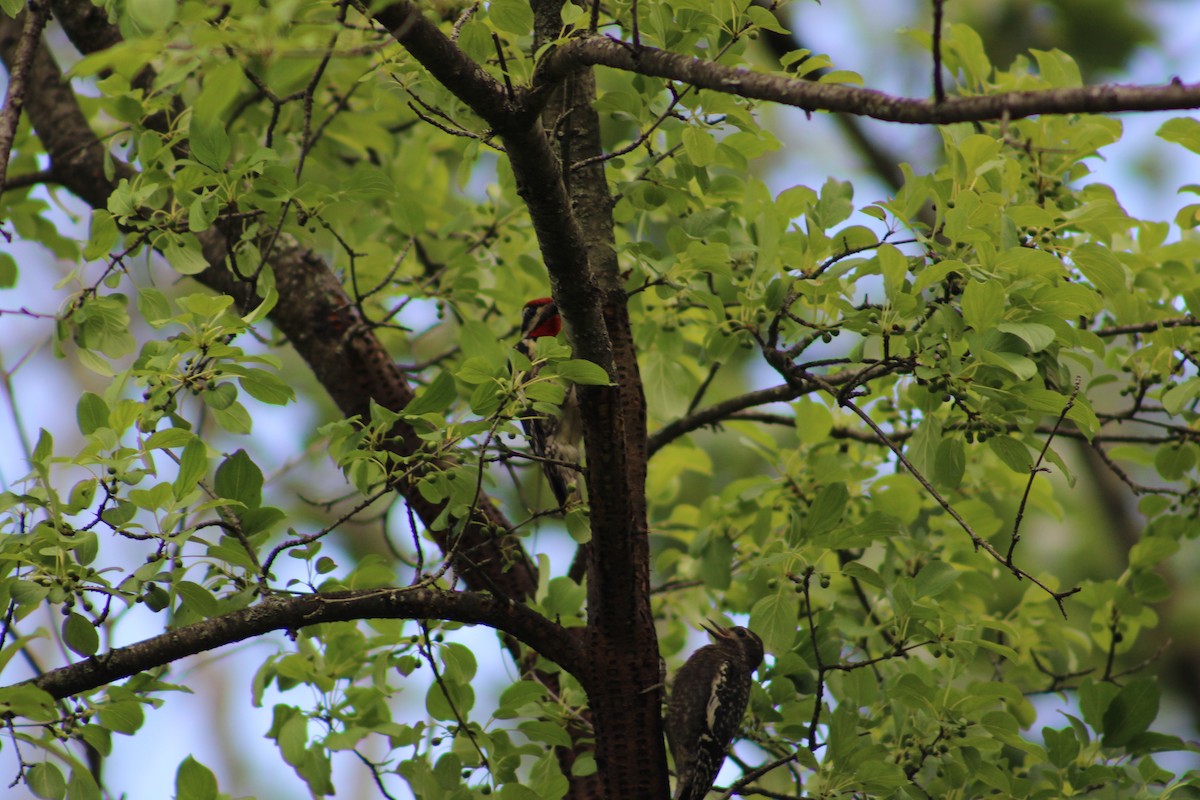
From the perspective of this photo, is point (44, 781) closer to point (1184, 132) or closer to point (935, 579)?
point (935, 579)

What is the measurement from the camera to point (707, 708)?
13.4 feet

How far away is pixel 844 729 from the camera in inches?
121

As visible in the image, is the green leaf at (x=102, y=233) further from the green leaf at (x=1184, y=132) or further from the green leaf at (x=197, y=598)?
the green leaf at (x=1184, y=132)

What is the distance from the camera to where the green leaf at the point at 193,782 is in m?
2.79

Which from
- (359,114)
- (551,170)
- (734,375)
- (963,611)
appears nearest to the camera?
(551,170)

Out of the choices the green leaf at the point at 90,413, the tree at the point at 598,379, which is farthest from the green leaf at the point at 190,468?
the green leaf at the point at 90,413

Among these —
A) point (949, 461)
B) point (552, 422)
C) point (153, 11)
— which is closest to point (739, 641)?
point (552, 422)

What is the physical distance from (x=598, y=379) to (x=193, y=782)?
147 cm

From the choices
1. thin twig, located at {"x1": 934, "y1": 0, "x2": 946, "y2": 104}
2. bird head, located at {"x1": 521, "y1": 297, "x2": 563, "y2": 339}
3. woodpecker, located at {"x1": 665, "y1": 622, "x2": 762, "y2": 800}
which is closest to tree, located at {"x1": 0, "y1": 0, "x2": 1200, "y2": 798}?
thin twig, located at {"x1": 934, "y1": 0, "x2": 946, "y2": 104}

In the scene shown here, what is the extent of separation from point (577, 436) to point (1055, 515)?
203 centimetres

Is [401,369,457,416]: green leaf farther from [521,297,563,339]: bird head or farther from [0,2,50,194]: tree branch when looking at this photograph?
[521,297,563,339]: bird head

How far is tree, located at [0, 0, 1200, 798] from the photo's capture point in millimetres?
2439

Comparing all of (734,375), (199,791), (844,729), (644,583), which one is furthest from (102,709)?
(734,375)

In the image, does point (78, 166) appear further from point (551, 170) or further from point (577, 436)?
point (551, 170)
